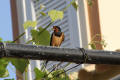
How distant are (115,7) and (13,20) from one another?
190 centimetres

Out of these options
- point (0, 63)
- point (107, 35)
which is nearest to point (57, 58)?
point (0, 63)

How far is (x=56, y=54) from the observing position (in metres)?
2.94

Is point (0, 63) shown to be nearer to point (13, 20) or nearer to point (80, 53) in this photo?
point (80, 53)

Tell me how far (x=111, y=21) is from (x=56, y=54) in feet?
13.9

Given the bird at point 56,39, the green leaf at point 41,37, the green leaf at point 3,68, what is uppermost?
the bird at point 56,39

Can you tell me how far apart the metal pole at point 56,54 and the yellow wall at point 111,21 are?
3.68m

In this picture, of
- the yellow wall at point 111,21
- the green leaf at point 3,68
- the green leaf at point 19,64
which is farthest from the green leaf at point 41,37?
the yellow wall at point 111,21

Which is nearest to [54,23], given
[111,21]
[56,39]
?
[111,21]

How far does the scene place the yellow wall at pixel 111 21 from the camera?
6879 millimetres

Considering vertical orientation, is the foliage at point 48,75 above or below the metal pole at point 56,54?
below

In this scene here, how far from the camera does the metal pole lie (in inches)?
112

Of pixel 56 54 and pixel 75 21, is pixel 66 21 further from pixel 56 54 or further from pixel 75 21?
pixel 56 54

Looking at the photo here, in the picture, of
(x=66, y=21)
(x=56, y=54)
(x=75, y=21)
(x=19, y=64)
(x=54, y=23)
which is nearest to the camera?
(x=56, y=54)

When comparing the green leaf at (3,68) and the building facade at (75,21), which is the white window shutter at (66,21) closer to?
the building facade at (75,21)
